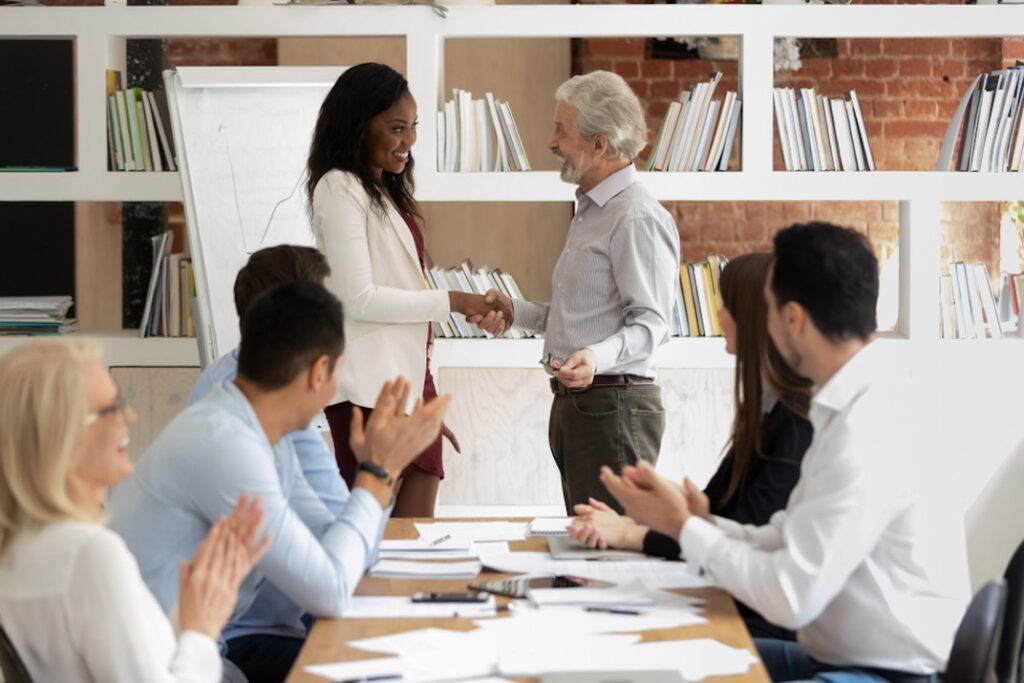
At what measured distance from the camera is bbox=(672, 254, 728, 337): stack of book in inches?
161

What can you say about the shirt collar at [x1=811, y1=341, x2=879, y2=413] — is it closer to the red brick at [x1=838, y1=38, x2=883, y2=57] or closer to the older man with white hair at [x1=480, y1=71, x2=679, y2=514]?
the older man with white hair at [x1=480, y1=71, x2=679, y2=514]

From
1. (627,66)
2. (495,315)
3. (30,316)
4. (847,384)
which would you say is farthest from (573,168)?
(627,66)

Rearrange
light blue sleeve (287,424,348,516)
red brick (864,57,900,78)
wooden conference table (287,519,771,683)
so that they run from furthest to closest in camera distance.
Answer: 1. red brick (864,57,900,78)
2. light blue sleeve (287,424,348,516)
3. wooden conference table (287,519,771,683)

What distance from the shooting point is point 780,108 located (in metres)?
4.01

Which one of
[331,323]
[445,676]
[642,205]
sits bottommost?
[445,676]

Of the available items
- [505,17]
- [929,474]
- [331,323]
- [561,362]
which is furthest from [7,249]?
[929,474]

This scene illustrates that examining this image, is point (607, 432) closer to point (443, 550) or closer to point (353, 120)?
point (443, 550)

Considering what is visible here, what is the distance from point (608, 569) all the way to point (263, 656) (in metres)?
0.65

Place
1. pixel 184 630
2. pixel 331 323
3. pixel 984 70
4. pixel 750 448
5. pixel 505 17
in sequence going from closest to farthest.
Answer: pixel 184 630
pixel 331 323
pixel 750 448
pixel 505 17
pixel 984 70

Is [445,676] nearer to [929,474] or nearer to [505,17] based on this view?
[929,474]

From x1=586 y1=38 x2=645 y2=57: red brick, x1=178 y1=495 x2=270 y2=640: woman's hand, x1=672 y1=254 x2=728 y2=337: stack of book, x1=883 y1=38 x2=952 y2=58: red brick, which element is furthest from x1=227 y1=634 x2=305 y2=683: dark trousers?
x1=883 y1=38 x2=952 y2=58: red brick

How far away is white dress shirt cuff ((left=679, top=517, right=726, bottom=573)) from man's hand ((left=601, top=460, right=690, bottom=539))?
0.05 metres

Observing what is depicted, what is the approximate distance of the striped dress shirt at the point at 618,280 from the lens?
114 inches

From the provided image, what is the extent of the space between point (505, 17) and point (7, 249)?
2420mm
